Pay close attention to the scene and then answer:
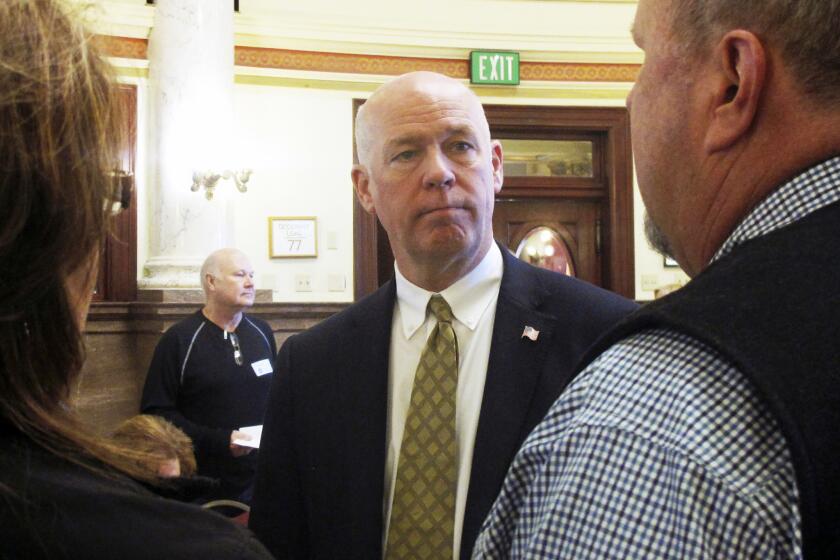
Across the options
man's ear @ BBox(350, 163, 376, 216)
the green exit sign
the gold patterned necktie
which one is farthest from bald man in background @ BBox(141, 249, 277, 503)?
the green exit sign

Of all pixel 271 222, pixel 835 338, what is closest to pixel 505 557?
pixel 835 338

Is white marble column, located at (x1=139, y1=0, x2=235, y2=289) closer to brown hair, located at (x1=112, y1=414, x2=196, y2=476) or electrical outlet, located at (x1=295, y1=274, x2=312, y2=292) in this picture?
electrical outlet, located at (x1=295, y1=274, x2=312, y2=292)

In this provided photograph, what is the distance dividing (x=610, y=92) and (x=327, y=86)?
2.54 m

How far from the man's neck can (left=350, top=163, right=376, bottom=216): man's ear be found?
2021 mm

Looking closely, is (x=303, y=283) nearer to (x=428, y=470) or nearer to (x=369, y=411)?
(x=369, y=411)

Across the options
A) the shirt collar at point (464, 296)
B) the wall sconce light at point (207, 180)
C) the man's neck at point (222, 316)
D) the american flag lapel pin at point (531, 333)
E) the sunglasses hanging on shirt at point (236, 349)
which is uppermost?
the wall sconce light at point (207, 180)

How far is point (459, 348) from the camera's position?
1.65 metres

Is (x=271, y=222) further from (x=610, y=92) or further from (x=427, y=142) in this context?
(x=427, y=142)

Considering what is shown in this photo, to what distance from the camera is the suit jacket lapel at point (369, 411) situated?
1.51 m

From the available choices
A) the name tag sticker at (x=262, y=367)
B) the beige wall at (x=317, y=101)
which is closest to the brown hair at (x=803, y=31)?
the name tag sticker at (x=262, y=367)

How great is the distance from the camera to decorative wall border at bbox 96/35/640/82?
7121mm

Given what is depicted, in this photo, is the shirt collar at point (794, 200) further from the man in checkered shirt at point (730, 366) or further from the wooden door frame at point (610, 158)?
the wooden door frame at point (610, 158)

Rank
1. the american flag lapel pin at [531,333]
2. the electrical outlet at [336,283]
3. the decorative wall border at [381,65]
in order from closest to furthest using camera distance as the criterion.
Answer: the american flag lapel pin at [531,333], the decorative wall border at [381,65], the electrical outlet at [336,283]

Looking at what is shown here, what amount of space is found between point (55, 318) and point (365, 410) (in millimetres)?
909
